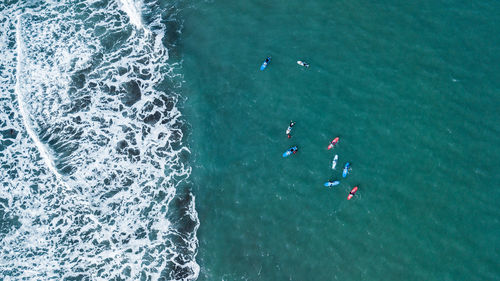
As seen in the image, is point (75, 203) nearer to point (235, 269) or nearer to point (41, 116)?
point (41, 116)

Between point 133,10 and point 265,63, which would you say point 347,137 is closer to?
point 265,63

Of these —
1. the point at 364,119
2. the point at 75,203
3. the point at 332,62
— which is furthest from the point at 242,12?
the point at 75,203

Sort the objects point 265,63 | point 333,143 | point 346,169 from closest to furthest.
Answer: point 346,169 → point 333,143 → point 265,63

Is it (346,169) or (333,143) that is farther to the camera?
(333,143)

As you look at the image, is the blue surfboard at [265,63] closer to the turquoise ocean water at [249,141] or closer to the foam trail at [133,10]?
the turquoise ocean water at [249,141]

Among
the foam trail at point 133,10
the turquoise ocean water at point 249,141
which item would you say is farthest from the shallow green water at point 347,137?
the foam trail at point 133,10

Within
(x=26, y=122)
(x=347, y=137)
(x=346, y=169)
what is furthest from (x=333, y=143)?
(x=26, y=122)
